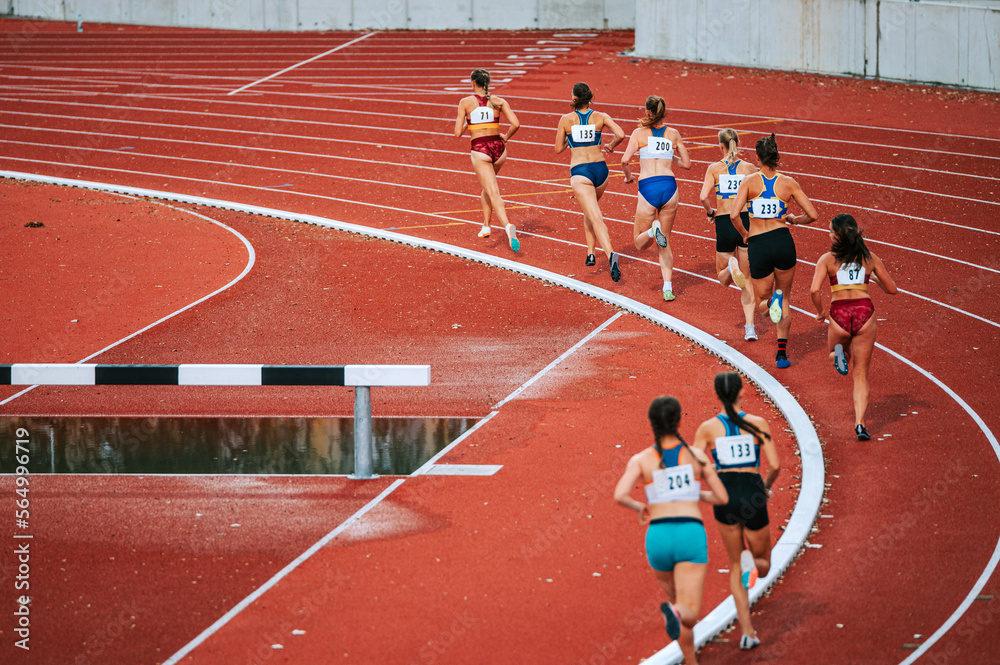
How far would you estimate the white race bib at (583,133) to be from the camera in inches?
503

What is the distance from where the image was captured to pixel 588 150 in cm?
1292

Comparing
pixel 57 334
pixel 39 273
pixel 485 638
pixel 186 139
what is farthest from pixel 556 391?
pixel 186 139

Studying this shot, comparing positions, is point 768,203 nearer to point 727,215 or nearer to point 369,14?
point 727,215

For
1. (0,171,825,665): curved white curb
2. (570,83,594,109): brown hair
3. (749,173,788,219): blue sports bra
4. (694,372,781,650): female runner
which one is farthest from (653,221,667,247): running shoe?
(694,372,781,650): female runner

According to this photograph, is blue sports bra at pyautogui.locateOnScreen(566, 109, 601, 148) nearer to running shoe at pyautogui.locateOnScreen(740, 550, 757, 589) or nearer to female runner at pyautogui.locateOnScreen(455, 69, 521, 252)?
female runner at pyautogui.locateOnScreen(455, 69, 521, 252)

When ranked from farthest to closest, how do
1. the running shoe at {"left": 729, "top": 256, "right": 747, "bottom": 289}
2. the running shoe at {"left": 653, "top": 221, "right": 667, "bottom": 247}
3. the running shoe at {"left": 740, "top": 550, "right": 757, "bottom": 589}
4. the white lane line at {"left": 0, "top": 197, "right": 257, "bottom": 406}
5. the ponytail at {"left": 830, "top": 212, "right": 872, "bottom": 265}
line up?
1. the running shoe at {"left": 653, "top": 221, "right": 667, "bottom": 247}
2. the white lane line at {"left": 0, "top": 197, "right": 257, "bottom": 406}
3. the running shoe at {"left": 729, "top": 256, "right": 747, "bottom": 289}
4. the ponytail at {"left": 830, "top": 212, "right": 872, "bottom": 265}
5. the running shoe at {"left": 740, "top": 550, "right": 757, "bottom": 589}

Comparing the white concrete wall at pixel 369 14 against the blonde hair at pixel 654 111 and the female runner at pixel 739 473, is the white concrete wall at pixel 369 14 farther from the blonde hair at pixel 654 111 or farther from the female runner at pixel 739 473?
the female runner at pixel 739 473

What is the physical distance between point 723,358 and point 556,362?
159 centimetres

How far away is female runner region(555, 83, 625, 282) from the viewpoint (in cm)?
1280

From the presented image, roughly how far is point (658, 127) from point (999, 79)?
13822mm

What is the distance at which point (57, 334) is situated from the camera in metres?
12.6

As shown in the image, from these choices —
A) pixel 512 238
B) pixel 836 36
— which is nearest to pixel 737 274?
pixel 512 238

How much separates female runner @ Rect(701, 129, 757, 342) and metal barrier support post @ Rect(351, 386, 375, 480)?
4.13m

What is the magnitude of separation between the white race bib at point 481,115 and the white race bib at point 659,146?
2708 mm
